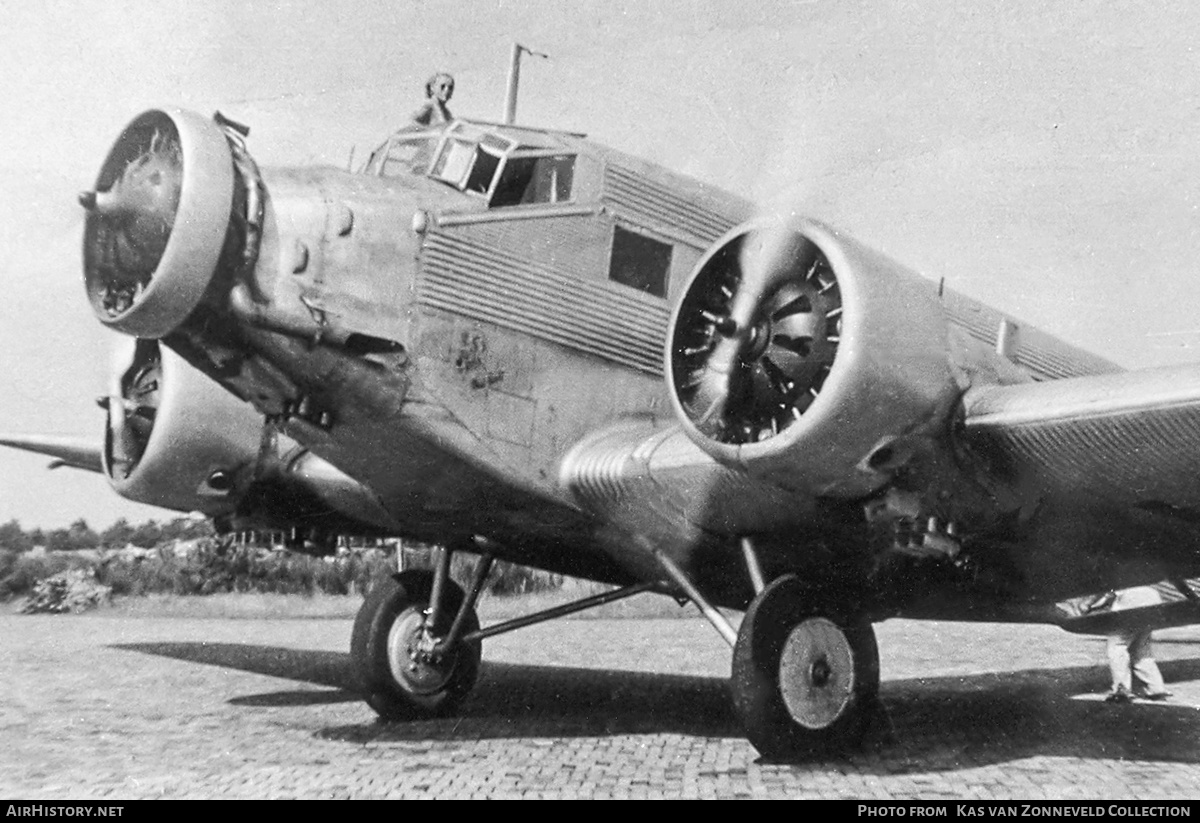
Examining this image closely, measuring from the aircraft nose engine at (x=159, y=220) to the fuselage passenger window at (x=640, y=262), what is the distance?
7.73 feet

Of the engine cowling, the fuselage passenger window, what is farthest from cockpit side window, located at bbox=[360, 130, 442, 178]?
the engine cowling

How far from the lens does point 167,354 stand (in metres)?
8.62

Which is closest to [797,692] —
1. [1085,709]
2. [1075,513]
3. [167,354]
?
[1075,513]

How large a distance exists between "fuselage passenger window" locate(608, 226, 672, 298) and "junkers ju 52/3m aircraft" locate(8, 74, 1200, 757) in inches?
0.8

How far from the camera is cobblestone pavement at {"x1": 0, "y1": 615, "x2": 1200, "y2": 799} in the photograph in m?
5.66

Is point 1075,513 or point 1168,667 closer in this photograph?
point 1075,513

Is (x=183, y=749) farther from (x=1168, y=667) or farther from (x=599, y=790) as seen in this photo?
(x=1168, y=667)

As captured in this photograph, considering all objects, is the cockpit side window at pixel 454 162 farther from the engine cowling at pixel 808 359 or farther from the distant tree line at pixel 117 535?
the distant tree line at pixel 117 535

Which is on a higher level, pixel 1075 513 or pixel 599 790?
pixel 1075 513

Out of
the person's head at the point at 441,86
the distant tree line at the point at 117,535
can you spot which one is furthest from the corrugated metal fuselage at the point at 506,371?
the distant tree line at the point at 117,535

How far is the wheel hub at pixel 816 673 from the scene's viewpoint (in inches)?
247

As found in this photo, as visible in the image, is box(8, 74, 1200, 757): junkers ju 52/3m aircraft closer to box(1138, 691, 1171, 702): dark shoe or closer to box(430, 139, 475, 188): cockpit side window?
box(430, 139, 475, 188): cockpit side window

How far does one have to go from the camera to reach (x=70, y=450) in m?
11.3

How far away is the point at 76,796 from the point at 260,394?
2.29 m
